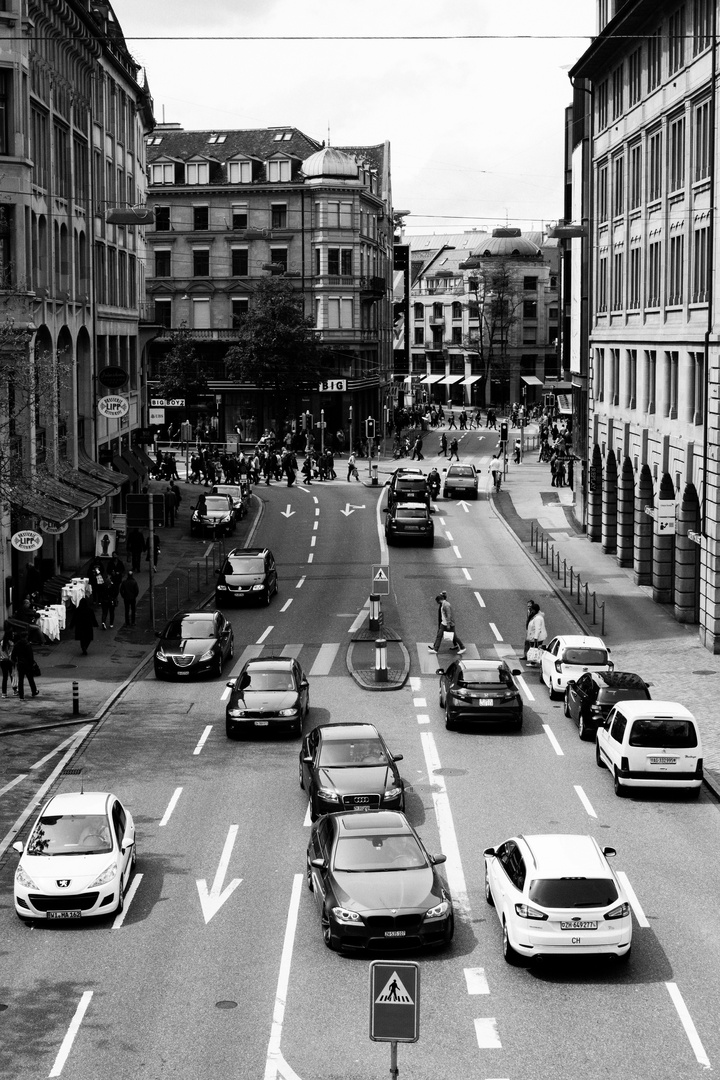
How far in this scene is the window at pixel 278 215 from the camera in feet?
354

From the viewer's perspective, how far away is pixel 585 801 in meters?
27.0

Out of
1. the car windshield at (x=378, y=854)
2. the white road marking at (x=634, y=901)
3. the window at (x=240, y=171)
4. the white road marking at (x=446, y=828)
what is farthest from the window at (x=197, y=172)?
the car windshield at (x=378, y=854)

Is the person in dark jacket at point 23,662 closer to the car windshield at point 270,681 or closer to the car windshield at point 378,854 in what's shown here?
the car windshield at point 270,681

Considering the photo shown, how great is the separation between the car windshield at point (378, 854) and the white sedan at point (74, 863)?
11.0 ft

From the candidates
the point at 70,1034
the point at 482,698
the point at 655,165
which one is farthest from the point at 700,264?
the point at 70,1034

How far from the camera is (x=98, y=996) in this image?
1781 cm

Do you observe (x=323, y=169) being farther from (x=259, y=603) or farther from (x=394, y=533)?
(x=259, y=603)

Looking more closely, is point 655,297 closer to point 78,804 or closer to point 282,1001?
point 78,804

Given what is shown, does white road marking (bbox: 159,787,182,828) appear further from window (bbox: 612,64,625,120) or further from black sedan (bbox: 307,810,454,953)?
window (bbox: 612,64,625,120)

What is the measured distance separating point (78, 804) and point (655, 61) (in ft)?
130

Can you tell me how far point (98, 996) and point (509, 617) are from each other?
102 ft

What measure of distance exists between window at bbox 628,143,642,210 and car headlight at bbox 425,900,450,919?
41.0 m

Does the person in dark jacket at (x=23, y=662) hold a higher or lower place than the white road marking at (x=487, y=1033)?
higher

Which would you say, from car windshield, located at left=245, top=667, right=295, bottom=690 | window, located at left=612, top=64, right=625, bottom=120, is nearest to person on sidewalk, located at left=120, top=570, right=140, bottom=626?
car windshield, located at left=245, top=667, right=295, bottom=690
